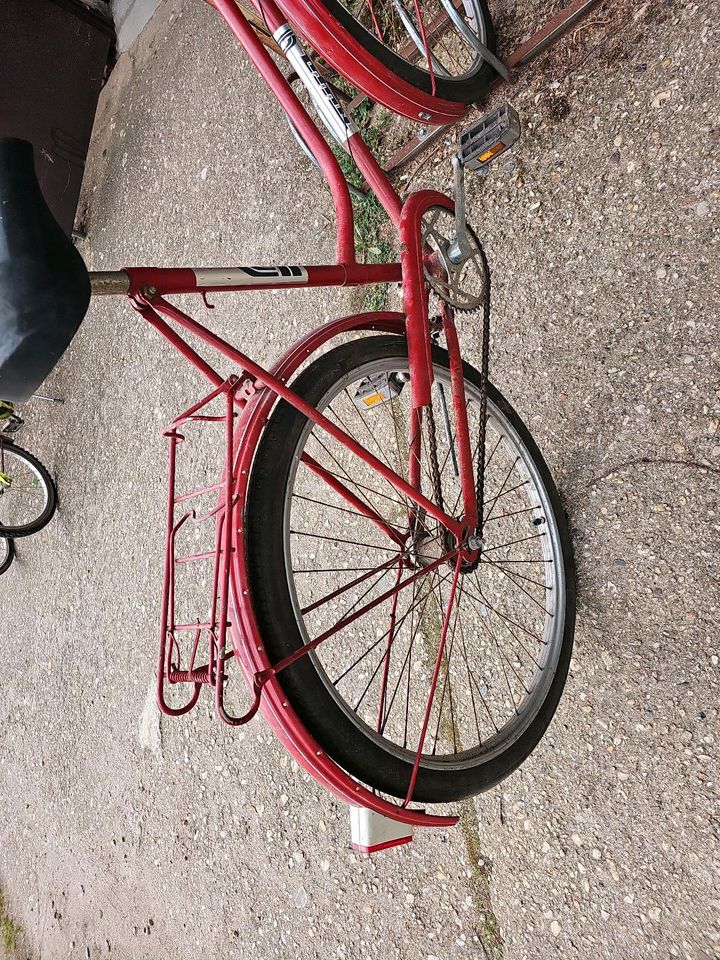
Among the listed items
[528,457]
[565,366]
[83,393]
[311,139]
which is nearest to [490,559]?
[528,457]

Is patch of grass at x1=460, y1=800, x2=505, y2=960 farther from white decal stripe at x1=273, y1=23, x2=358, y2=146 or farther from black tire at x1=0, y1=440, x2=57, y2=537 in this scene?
black tire at x1=0, y1=440, x2=57, y2=537

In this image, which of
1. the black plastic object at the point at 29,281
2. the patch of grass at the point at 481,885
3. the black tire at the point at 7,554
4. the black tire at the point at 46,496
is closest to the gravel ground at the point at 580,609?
the patch of grass at the point at 481,885

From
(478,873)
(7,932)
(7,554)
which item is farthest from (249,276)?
(7,932)

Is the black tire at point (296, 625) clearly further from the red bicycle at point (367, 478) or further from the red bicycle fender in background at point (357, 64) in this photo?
the red bicycle fender in background at point (357, 64)

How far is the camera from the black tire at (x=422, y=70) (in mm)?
1829

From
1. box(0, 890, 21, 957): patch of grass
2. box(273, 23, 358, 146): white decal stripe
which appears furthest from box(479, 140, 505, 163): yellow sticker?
box(0, 890, 21, 957): patch of grass

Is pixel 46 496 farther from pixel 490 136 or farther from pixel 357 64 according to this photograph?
pixel 490 136

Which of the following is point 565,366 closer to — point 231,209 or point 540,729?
point 540,729

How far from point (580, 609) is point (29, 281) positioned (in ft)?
4.79

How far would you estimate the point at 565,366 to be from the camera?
1926 millimetres

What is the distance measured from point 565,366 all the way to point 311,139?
867 mm

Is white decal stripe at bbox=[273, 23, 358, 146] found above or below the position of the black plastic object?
above

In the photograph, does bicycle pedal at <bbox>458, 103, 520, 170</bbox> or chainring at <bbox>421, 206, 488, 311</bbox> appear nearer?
chainring at <bbox>421, 206, 488, 311</bbox>

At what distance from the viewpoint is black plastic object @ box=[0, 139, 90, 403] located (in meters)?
0.98
